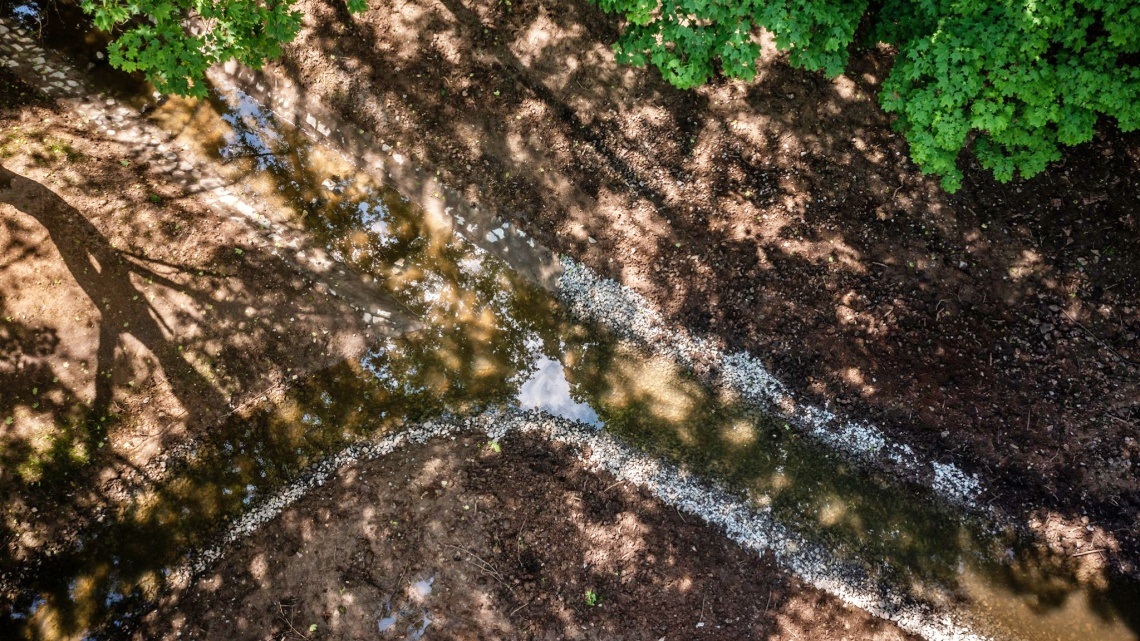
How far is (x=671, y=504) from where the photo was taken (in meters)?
9.09

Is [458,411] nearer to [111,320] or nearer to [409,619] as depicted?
[409,619]

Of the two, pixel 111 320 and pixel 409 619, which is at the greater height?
pixel 111 320

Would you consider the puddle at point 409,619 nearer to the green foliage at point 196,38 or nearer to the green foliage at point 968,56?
the green foliage at point 196,38

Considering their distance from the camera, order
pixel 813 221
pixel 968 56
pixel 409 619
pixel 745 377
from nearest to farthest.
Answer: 1. pixel 968 56
2. pixel 409 619
3. pixel 813 221
4. pixel 745 377

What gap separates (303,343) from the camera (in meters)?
9.30

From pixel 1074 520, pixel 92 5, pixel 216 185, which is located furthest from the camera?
pixel 216 185

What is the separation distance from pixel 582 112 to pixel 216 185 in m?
6.24

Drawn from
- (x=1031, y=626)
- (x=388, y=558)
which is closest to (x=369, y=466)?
(x=388, y=558)

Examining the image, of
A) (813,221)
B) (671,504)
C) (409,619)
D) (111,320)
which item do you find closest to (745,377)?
(671,504)

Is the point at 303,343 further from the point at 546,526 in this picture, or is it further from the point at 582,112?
the point at 582,112

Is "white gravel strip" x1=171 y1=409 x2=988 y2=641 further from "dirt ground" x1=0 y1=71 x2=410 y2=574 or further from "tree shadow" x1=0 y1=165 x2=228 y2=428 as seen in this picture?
"tree shadow" x1=0 y1=165 x2=228 y2=428

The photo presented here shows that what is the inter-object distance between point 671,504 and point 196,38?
9.10 meters

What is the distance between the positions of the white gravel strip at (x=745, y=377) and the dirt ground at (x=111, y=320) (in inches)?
152

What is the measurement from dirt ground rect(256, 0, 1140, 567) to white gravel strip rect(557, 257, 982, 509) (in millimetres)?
241
